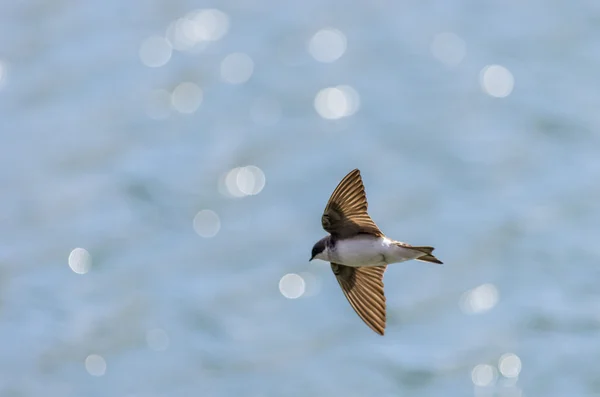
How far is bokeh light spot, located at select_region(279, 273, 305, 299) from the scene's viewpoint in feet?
48.8

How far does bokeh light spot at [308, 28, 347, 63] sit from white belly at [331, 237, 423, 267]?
12.3m

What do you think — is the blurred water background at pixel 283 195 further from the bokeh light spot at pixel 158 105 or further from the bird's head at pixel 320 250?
the bird's head at pixel 320 250

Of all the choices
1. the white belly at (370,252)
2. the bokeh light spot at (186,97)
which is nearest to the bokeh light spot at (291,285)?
the bokeh light spot at (186,97)

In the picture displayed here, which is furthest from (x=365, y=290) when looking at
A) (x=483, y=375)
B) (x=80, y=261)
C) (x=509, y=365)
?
(x=80, y=261)

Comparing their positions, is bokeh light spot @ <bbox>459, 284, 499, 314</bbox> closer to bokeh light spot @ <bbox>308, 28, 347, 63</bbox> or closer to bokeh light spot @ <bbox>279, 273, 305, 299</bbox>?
bokeh light spot @ <bbox>279, 273, 305, 299</bbox>

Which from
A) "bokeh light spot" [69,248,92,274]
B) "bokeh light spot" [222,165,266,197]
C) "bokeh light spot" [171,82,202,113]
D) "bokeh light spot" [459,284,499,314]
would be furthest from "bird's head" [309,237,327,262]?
"bokeh light spot" [171,82,202,113]

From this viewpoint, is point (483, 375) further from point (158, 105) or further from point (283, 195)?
point (158, 105)

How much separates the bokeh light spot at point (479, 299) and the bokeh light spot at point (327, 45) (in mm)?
4024

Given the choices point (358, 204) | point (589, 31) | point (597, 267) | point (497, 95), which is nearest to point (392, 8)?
point (497, 95)

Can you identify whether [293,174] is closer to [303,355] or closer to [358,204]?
[303,355]

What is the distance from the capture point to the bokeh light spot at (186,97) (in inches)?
650

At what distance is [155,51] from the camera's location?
1712cm

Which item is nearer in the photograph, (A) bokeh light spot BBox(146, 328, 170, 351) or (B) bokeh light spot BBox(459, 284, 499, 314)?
(A) bokeh light spot BBox(146, 328, 170, 351)

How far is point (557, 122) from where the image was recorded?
16469 mm
